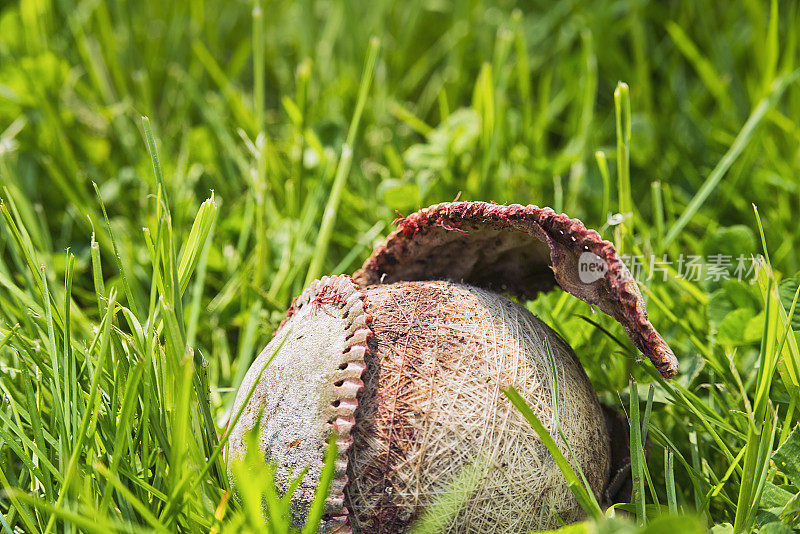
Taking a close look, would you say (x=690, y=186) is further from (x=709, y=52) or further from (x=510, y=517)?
(x=510, y=517)

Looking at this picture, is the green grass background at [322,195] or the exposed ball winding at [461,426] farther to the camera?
Answer: the green grass background at [322,195]

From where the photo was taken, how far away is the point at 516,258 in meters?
1.98

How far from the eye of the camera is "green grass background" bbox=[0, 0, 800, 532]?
1.68 m

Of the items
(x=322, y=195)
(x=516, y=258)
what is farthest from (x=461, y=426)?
(x=322, y=195)

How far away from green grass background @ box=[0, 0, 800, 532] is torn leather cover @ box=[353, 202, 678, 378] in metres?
0.19

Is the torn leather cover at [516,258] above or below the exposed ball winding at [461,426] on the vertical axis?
above

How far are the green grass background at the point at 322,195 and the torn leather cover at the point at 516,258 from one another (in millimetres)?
187

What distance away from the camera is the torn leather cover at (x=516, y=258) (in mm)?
1580

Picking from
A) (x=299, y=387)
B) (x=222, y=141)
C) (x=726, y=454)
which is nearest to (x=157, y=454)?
(x=299, y=387)

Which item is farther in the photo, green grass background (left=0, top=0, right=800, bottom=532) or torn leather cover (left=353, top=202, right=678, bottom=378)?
green grass background (left=0, top=0, right=800, bottom=532)

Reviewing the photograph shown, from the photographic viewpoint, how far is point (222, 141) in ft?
10.7

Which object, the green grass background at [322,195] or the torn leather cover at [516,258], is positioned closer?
the torn leather cover at [516,258]

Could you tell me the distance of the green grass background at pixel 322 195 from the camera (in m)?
1.68

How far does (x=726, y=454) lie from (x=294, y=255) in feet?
4.96
